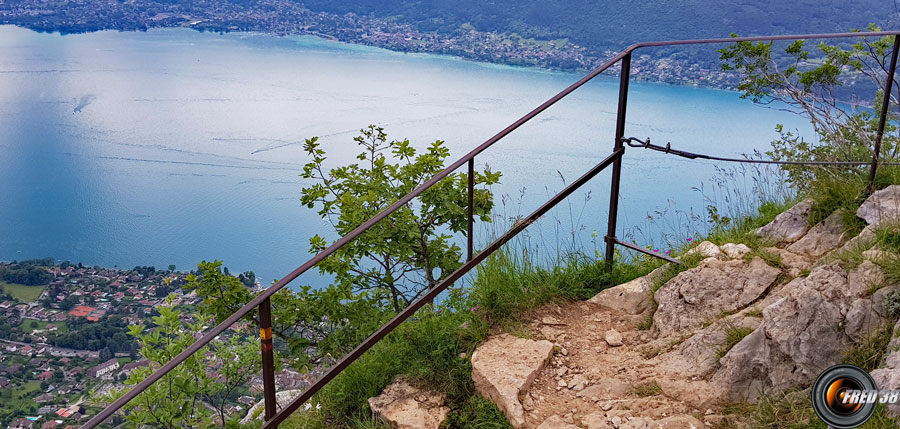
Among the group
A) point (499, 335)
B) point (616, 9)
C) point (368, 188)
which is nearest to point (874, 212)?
point (499, 335)

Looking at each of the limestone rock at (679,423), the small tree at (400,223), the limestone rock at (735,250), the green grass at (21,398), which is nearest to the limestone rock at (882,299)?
the limestone rock at (679,423)

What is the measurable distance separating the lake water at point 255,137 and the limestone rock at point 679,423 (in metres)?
11.0

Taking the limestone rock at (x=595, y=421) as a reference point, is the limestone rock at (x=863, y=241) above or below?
Result: above

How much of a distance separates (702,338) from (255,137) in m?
32.3

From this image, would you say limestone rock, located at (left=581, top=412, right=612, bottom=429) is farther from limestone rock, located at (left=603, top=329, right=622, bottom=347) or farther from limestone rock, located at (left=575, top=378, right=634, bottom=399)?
limestone rock, located at (left=603, top=329, right=622, bottom=347)

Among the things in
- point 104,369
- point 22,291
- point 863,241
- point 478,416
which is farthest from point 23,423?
point 863,241

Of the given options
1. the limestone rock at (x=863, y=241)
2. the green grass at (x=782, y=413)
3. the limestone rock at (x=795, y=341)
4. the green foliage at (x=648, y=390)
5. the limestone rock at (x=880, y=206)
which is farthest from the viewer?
the limestone rock at (x=880, y=206)

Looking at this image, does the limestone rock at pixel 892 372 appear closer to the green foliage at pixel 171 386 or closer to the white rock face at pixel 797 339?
the white rock face at pixel 797 339

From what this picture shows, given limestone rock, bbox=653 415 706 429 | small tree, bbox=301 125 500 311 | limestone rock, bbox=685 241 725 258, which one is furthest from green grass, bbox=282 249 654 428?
small tree, bbox=301 125 500 311

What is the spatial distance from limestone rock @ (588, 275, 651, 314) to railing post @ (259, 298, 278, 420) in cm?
182

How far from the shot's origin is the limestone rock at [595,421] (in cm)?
263

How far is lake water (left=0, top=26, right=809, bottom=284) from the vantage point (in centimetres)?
2233

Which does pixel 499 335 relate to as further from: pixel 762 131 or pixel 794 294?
pixel 762 131

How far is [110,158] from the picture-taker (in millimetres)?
34594
